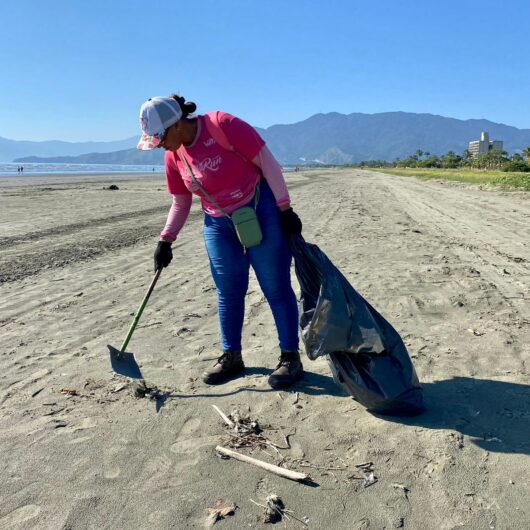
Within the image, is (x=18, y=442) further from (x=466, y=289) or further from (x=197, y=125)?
(x=466, y=289)

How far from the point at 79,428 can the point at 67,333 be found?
175cm

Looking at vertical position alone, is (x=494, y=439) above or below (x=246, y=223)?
below

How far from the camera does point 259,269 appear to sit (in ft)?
10.5

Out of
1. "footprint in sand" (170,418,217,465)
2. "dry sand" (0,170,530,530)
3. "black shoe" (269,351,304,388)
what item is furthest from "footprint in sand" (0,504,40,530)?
"black shoe" (269,351,304,388)

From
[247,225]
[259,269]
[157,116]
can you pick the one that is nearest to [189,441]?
[259,269]

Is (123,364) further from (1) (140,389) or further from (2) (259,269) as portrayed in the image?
(2) (259,269)

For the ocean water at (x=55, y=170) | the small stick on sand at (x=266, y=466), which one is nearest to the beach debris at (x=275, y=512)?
the small stick on sand at (x=266, y=466)

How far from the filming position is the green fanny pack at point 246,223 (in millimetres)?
3039

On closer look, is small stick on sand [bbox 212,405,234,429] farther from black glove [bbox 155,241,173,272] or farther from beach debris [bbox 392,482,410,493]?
black glove [bbox 155,241,173,272]

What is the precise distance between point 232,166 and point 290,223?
1.60 ft

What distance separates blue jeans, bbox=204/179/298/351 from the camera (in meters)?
3.12

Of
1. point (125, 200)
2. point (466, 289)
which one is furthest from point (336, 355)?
point (125, 200)

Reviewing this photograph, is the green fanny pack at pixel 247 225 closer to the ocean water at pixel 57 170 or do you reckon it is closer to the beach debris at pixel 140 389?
the beach debris at pixel 140 389

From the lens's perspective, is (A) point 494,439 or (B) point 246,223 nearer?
(A) point 494,439
